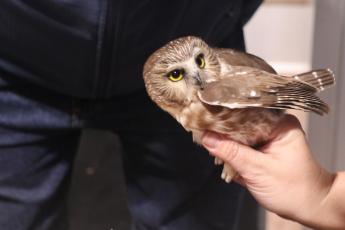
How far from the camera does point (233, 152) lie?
1.77 feet

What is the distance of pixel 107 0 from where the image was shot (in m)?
0.55

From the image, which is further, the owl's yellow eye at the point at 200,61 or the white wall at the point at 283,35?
the white wall at the point at 283,35

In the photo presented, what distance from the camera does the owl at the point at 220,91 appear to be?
0.52 m

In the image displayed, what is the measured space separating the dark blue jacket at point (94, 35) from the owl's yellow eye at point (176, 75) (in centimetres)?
8

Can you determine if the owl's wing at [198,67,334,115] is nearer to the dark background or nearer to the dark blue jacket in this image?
the dark blue jacket

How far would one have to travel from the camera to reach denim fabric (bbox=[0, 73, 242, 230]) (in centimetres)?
66

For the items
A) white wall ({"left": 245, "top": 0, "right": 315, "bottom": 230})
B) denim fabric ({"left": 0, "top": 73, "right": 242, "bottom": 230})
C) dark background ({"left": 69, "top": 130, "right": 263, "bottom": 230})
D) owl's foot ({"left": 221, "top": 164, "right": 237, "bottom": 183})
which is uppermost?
white wall ({"left": 245, "top": 0, "right": 315, "bottom": 230})

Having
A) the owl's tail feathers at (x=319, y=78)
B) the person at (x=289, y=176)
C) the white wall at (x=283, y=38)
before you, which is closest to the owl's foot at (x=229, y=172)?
the person at (x=289, y=176)

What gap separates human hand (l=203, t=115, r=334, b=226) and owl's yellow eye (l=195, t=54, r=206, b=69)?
64 mm

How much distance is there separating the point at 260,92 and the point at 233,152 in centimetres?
6

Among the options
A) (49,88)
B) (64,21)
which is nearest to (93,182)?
(49,88)

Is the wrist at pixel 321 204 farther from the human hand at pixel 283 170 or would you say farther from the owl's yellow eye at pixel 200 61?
the owl's yellow eye at pixel 200 61

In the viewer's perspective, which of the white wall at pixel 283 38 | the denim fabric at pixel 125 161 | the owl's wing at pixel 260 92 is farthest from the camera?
the white wall at pixel 283 38

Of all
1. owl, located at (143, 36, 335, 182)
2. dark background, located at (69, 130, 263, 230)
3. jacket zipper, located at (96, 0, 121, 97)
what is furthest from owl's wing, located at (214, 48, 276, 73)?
dark background, located at (69, 130, 263, 230)
